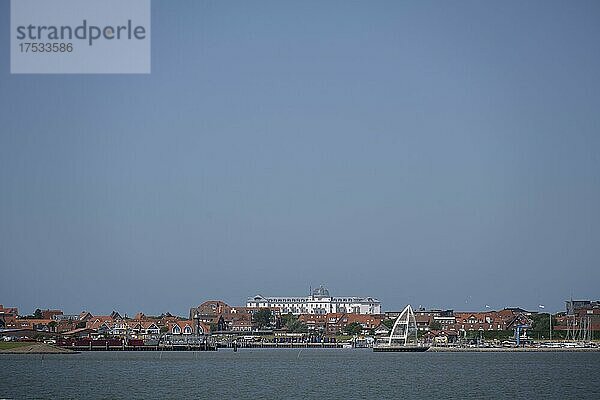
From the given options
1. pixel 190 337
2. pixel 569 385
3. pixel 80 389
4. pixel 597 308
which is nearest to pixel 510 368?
pixel 569 385

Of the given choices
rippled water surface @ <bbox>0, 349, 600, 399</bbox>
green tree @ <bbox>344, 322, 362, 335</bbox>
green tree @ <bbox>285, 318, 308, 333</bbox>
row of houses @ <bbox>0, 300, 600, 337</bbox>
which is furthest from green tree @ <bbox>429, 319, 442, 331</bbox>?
rippled water surface @ <bbox>0, 349, 600, 399</bbox>

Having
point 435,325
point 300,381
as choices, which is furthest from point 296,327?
point 300,381

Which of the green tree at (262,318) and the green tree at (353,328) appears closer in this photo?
the green tree at (353,328)

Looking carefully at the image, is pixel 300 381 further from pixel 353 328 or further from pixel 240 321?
pixel 240 321

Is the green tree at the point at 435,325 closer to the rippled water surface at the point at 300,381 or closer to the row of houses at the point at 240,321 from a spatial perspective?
the row of houses at the point at 240,321

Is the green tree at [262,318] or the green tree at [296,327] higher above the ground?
the green tree at [262,318]

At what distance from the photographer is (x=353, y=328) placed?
504ft

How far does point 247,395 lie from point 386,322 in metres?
108

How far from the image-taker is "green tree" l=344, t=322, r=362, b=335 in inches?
5982

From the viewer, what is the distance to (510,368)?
227 feet

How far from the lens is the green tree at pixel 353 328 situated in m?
152

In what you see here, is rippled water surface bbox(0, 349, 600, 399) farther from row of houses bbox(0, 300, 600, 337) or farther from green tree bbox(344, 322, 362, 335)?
green tree bbox(344, 322, 362, 335)

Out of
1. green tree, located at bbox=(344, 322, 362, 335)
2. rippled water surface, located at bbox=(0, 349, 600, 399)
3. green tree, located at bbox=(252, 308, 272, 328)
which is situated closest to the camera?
rippled water surface, located at bbox=(0, 349, 600, 399)

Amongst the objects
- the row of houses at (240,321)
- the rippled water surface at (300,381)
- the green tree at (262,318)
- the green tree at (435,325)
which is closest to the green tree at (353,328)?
the row of houses at (240,321)
